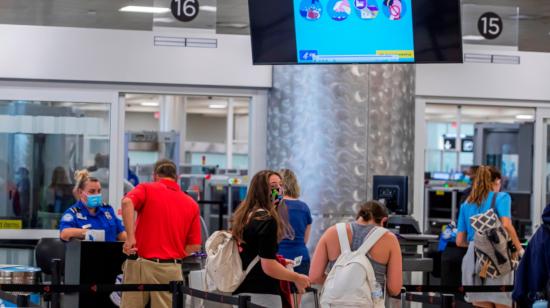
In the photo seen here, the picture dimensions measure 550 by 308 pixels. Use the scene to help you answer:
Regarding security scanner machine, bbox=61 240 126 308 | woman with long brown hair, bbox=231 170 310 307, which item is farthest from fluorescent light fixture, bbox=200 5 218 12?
woman with long brown hair, bbox=231 170 310 307

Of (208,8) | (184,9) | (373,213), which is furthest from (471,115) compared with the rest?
(373,213)

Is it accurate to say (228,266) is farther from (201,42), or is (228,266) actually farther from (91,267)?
(201,42)

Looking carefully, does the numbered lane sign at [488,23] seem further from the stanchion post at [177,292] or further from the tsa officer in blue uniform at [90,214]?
the stanchion post at [177,292]

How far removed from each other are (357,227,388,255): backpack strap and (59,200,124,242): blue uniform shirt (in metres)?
2.61

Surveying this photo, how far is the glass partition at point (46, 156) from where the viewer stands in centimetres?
925

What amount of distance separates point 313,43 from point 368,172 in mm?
1584

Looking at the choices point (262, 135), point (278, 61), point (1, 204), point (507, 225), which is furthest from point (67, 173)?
point (507, 225)

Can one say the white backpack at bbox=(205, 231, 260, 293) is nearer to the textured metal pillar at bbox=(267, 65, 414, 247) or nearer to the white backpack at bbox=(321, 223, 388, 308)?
the white backpack at bbox=(321, 223, 388, 308)

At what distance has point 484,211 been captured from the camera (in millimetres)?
8016

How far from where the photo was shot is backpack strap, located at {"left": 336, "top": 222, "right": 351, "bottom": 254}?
546 cm

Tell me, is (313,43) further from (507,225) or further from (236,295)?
(236,295)

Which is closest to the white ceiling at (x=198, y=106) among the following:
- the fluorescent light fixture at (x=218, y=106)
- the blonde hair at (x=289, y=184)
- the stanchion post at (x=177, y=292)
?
the fluorescent light fixture at (x=218, y=106)

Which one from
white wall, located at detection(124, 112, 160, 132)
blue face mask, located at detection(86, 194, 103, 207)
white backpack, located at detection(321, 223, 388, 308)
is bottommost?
white backpack, located at detection(321, 223, 388, 308)

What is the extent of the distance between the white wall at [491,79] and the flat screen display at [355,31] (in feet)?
6.29
